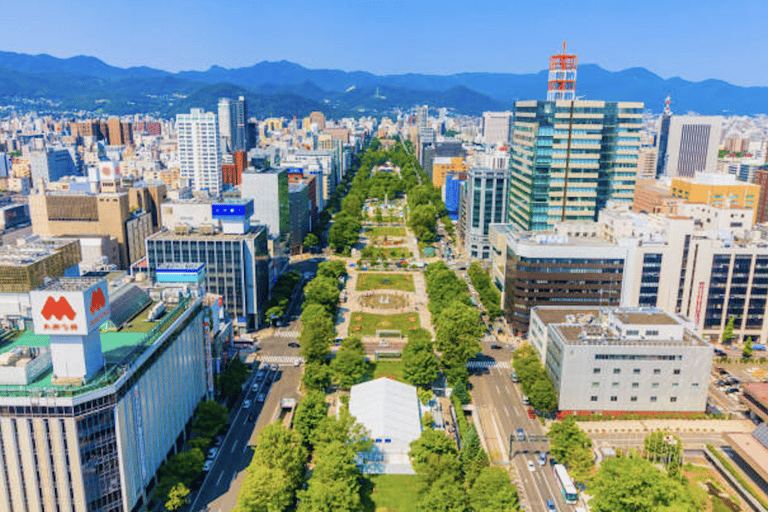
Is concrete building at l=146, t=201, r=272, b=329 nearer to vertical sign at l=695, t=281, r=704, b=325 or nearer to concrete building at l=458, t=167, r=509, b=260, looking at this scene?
Answer: concrete building at l=458, t=167, r=509, b=260

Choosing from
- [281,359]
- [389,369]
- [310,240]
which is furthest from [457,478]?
[310,240]

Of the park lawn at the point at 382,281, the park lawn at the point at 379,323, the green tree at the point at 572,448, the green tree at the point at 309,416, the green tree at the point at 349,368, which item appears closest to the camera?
the green tree at the point at 572,448

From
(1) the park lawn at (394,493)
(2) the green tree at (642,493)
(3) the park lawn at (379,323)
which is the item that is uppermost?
(2) the green tree at (642,493)

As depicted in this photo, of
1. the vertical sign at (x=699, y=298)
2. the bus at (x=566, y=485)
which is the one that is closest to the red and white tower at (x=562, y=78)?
the vertical sign at (x=699, y=298)

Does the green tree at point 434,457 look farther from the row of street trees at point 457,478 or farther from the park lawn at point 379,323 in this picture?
the park lawn at point 379,323

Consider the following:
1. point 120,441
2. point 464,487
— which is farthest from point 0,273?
point 464,487

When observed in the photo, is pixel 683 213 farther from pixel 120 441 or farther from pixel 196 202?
pixel 120 441
